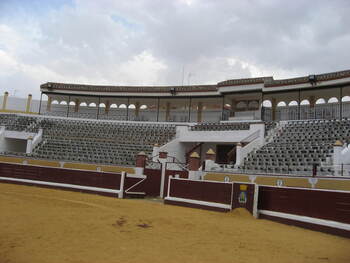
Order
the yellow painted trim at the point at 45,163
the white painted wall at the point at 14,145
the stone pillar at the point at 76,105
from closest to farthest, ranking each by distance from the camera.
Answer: the yellow painted trim at the point at 45,163
the white painted wall at the point at 14,145
the stone pillar at the point at 76,105

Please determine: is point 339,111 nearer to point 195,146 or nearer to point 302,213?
point 195,146

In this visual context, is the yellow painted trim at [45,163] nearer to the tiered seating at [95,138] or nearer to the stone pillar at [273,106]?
the tiered seating at [95,138]

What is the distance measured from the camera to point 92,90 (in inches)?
1212

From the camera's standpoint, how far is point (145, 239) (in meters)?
7.07

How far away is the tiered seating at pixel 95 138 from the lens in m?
22.6

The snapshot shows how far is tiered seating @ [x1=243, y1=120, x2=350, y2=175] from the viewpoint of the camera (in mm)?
15166

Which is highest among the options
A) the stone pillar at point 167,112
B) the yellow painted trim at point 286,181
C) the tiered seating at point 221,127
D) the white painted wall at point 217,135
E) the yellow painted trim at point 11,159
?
the stone pillar at point 167,112

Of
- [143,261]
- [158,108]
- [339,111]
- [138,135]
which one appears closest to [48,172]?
[138,135]

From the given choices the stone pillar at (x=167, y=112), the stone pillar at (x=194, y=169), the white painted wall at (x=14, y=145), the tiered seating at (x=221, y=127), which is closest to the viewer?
the stone pillar at (x=194, y=169)

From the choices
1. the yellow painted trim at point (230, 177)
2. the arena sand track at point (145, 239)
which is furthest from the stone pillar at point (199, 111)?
the arena sand track at point (145, 239)

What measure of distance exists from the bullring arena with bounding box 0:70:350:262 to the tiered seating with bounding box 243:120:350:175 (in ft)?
0.26

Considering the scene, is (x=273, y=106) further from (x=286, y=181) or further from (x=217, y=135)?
(x=286, y=181)

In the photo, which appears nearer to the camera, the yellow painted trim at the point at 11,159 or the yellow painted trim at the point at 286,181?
the yellow painted trim at the point at 286,181

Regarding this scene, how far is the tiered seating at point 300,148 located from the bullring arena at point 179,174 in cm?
8
